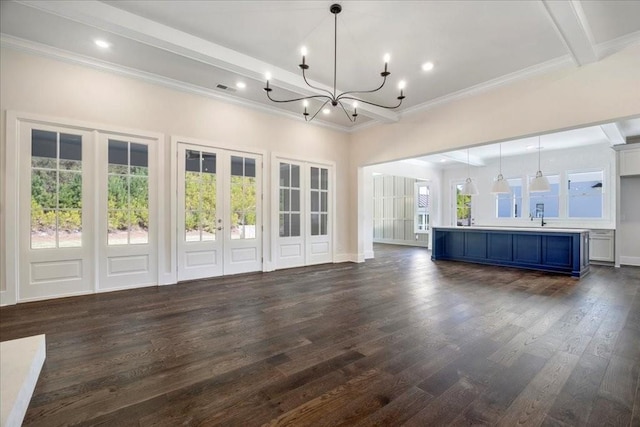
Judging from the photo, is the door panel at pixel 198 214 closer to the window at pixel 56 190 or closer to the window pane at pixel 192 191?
the window pane at pixel 192 191

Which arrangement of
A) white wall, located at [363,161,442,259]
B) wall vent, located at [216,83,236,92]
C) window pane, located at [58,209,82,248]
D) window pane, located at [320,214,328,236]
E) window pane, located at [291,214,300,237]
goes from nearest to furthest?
window pane, located at [58,209,82,248]
wall vent, located at [216,83,236,92]
window pane, located at [291,214,300,237]
window pane, located at [320,214,328,236]
white wall, located at [363,161,442,259]

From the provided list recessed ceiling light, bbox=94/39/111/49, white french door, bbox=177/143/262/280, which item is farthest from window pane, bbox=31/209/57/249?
recessed ceiling light, bbox=94/39/111/49

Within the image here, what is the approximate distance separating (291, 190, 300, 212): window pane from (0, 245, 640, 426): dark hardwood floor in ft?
7.86

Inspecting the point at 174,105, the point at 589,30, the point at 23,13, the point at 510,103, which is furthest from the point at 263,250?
the point at 589,30

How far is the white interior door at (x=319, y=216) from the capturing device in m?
6.61

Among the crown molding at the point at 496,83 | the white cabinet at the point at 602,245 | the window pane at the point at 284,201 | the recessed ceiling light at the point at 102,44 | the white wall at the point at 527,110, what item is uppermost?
the recessed ceiling light at the point at 102,44

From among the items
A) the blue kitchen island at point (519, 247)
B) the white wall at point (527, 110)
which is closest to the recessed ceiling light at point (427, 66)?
the white wall at point (527, 110)

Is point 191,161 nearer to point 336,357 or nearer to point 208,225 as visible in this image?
point 208,225

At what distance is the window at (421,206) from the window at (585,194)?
404cm

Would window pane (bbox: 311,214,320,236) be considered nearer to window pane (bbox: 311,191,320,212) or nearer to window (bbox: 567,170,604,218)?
window pane (bbox: 311,191,320,212)

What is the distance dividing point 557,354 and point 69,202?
5837mm

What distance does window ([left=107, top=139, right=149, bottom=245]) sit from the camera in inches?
170

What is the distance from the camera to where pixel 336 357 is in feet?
7.65

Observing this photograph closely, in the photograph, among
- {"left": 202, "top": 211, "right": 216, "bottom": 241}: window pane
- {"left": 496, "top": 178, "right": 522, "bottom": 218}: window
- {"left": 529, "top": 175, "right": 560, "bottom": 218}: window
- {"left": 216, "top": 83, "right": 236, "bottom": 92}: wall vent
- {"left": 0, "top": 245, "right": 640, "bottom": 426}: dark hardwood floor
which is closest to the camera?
{"left": 0, "top": 245, "right": 640, "bottom": 426}: dark hardwood floor
